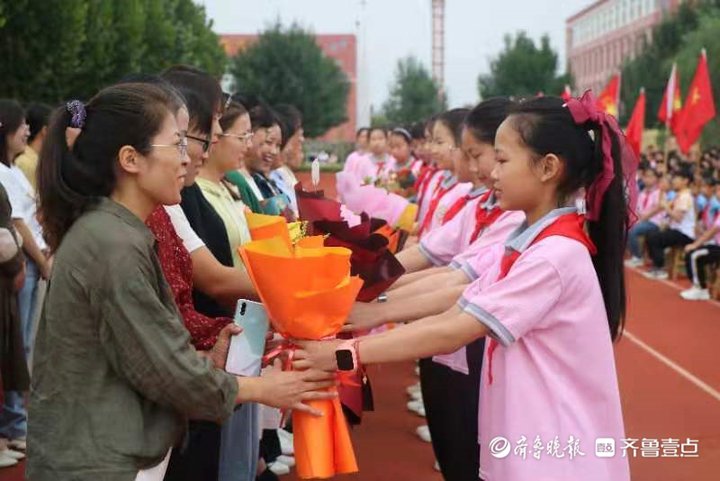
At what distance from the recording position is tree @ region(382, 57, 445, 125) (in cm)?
6488

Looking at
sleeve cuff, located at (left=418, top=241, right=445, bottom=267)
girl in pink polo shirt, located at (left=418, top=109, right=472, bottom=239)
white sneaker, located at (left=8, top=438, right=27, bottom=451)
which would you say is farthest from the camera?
white sneaker, located at (left=8, top=438, right=27, bottom=451)

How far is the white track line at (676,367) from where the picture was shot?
7270 millimetres

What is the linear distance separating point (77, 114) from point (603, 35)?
262 feet

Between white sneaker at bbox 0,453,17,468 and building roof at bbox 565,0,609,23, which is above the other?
building roof at bbox 565,0,609,23

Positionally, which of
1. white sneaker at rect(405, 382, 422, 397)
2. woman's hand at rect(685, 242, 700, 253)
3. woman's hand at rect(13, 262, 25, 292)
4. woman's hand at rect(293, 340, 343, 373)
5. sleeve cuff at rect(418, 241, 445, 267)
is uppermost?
sleeve cuff at rect(418, 241, 445, 267)

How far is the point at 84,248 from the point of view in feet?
7.13

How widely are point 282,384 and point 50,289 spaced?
63 centimetres

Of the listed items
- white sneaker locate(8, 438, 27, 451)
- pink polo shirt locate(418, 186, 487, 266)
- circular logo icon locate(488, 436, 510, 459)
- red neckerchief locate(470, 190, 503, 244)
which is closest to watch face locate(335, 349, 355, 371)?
circular logo icon locate(488, 436, 510, 459)

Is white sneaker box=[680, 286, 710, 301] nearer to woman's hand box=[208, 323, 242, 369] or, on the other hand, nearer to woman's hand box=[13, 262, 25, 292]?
woman's hand box=[13, 262, 25, 292]

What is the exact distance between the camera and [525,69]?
63.4 metres

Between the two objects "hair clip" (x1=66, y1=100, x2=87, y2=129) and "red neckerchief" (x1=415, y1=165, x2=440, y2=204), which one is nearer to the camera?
"hair clip" (x1=66, y1=100, x2=87, y2=129)

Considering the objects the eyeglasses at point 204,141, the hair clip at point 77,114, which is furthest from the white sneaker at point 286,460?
the hair clip at point 77,114

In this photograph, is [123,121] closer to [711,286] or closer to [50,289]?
[50,289]

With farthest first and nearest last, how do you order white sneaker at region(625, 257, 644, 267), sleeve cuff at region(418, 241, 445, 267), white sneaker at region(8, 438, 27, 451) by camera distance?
white sneaker at region(625, 257, 644, 267) → white sneaker at region(8, 438, 27, 451) → sleeve cuff at region(418, 241, 445, 267)
